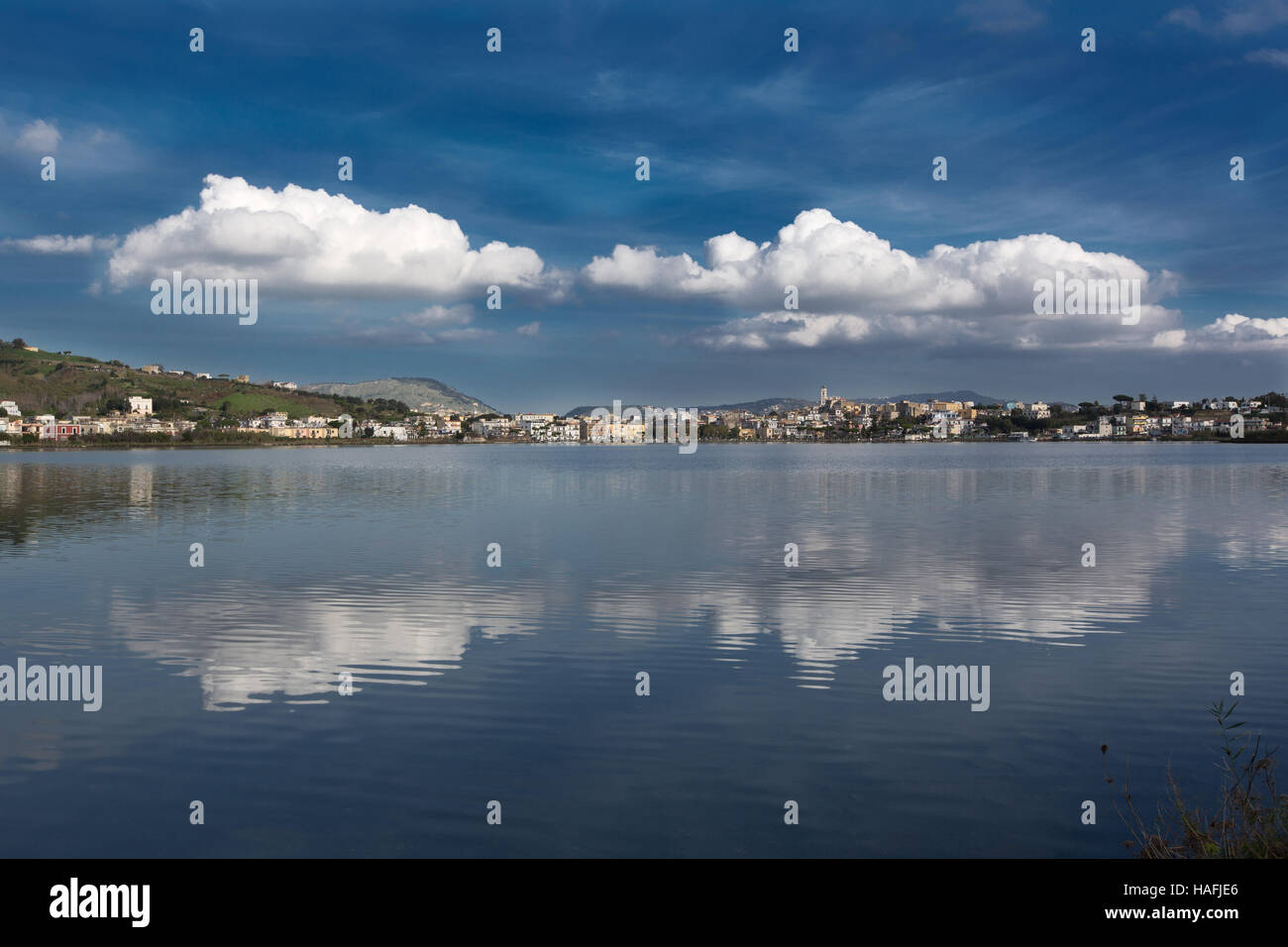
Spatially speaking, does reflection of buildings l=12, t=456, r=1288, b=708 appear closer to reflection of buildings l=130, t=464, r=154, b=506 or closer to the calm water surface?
the calm water surface

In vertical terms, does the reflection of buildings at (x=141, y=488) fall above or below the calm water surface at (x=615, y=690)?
above

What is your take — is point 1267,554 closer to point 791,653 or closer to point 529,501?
point 791,653

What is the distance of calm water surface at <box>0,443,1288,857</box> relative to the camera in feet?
29.3

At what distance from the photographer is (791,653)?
15.9m

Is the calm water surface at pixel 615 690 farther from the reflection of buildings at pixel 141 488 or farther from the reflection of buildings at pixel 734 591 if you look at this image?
the reflection of buildings at pixel 141 488

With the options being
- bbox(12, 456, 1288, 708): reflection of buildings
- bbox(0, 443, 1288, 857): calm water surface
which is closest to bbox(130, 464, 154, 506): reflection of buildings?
bbox(12, 456, 1288, 708): reflection of buildings

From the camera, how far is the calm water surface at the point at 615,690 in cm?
895

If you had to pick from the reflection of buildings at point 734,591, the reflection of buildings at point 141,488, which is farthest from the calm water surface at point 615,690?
the reflection of buildings at point 141,488

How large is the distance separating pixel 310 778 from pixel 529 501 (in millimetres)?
43139

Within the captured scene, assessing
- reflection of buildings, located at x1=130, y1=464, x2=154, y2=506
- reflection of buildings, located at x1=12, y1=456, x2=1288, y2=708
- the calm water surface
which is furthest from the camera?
reflection of buildings, located at x1=130, y1=464, x2=154, y2=506

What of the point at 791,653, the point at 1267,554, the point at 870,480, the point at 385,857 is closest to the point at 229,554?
the point at 791,653

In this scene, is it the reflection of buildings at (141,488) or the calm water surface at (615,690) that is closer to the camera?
the calm water surface at (615,690)

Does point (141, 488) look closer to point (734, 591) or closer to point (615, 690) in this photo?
point (734, 591)
